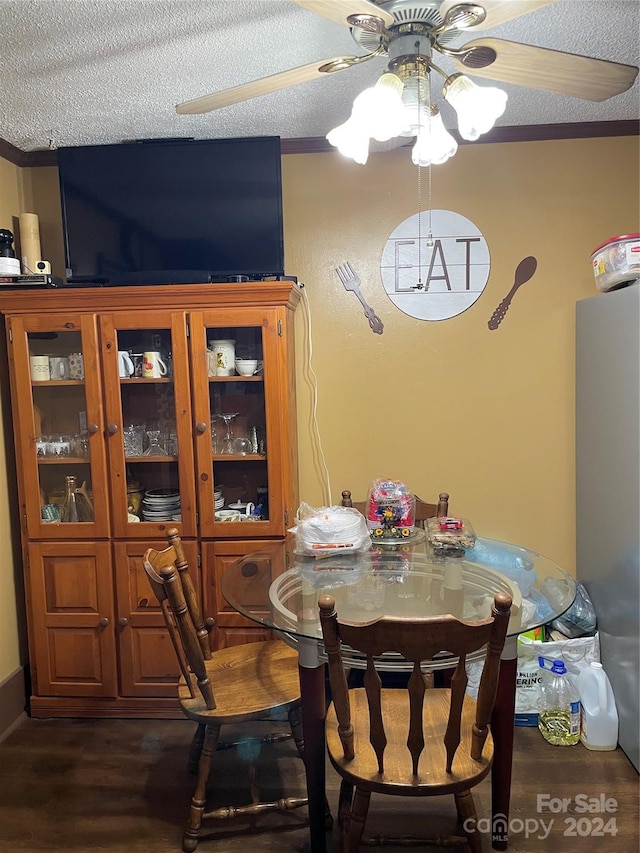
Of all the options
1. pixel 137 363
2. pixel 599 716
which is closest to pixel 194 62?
pixel 137 363

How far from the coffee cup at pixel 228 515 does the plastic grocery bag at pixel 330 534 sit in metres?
0.41

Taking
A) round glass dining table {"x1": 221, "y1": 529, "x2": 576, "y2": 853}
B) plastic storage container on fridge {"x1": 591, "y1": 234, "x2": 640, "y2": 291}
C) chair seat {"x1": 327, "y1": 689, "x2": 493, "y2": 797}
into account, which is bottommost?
chair seat {"x1": 327, "y1": 689, "x2": 493, "y2": 797}

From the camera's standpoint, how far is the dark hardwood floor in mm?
2070

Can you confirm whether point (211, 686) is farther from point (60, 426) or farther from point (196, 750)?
point (60, 426)

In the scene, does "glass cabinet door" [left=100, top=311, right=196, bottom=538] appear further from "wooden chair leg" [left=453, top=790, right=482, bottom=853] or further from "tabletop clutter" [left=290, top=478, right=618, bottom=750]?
"wooden chair leg" [left=453, top=790, right=482, bottom=853]

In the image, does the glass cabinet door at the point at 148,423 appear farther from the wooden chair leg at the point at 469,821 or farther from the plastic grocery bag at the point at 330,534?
the wooden chair leg at the point at 469,821

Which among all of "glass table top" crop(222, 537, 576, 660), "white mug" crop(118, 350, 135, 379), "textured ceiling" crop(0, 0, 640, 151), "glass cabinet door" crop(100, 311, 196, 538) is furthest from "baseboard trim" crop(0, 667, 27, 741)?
"textured ceiling" crop(0, 0, 640, 151)

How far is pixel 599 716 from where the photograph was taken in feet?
8.09

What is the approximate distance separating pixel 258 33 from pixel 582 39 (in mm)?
1005

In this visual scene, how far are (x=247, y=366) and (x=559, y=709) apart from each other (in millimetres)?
1813

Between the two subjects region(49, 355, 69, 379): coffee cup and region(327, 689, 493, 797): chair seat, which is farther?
region(49, 355, 69, 379): coffee cup

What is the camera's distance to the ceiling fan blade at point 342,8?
1.30 metres

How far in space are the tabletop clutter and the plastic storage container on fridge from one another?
108cm

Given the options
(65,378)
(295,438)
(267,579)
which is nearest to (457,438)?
(295,438)
